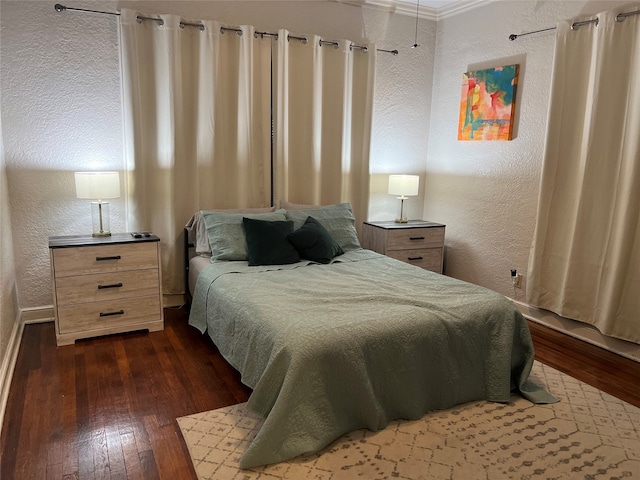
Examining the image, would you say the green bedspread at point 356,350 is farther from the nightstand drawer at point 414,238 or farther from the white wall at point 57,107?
the white wall at point 57,107

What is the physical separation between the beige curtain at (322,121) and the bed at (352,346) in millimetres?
1279

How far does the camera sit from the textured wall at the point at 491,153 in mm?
3691

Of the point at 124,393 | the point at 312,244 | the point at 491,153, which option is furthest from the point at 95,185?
the point at 491,153

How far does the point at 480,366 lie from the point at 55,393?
2298 millimetres

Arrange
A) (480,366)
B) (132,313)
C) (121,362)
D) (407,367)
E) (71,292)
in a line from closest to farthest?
(407,367)
(480,366)
(121,362)
(71,292)
(132,313)

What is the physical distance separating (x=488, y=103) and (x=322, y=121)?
1.46 m

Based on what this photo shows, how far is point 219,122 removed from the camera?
12.5ft

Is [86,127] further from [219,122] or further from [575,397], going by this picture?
[575,397]

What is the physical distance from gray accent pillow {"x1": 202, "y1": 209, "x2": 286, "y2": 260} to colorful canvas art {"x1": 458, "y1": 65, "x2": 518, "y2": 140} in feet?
6.72

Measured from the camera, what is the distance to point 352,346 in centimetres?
213

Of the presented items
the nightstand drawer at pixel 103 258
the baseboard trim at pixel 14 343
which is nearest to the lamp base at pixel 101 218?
the nightstand drawer at pixel 103 258

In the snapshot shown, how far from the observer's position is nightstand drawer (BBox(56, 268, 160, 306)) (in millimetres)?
3123

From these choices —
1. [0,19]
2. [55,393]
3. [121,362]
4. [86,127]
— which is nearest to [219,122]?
[86,127]

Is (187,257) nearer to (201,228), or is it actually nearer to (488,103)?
(201,228)
